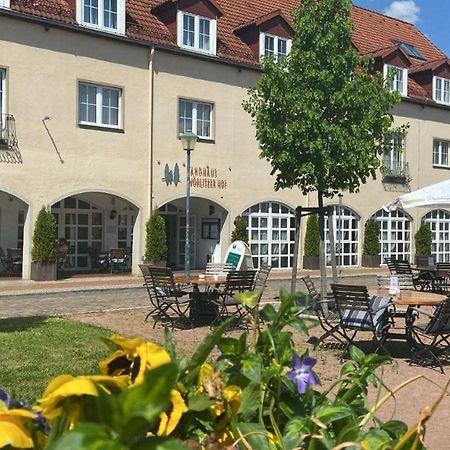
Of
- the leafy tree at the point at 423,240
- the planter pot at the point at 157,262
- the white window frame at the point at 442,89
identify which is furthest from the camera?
the white window frame at the point at 442,89

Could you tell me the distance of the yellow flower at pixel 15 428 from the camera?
108 centimetres

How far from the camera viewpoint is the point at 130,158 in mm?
20297

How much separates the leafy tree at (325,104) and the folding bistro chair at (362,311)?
3436 mm

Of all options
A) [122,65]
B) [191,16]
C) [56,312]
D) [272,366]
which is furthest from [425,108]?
[272,366]

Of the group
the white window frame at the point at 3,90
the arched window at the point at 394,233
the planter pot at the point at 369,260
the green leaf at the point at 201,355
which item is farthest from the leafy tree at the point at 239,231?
the green leaf at the point at 201,355

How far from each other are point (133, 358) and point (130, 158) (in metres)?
19.3

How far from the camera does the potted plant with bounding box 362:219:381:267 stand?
2647 centimetres

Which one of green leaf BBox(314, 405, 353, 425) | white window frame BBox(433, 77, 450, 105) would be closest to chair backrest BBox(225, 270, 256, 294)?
green leaf BBox(314, 405, 353, 425)

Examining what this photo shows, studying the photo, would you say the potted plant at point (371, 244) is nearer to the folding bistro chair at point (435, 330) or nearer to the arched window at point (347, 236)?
the arched window at point (347, 236)

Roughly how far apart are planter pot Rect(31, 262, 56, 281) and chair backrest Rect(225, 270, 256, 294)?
921 centimetres

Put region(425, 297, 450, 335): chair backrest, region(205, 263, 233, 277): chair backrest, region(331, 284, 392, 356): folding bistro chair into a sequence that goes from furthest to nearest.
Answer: region(205, 263, 233, 277): chair backrest, region(331, 284, 392, 356): folding bistro chair, region(425, 297, 450, 335): chair backrest

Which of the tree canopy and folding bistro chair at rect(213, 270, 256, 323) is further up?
the tree canopy

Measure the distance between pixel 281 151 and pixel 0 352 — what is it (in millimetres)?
6583

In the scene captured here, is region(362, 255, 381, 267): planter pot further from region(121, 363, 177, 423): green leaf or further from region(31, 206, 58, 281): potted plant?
region(121, 363, 177, 423): green leaf
